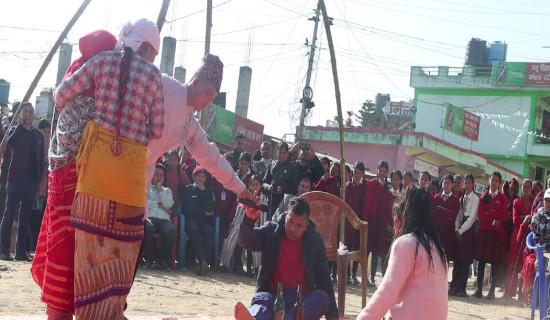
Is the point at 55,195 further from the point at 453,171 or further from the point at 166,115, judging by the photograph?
the point at 453,171

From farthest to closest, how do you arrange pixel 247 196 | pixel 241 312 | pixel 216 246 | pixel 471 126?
pixel 471 126
pixel 216 246
pixel 241 312
pixel 247 196

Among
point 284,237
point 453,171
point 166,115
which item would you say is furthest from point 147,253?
point 453,171

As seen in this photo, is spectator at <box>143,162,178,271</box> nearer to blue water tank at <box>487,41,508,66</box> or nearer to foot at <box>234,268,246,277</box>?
foot at <box>234,268,246,277</box>

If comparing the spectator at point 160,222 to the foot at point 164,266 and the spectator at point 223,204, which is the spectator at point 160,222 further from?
the spectator at point 223,204

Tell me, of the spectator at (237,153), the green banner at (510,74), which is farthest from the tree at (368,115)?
the spectator at (237,153)

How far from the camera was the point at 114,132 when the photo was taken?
3746 millimetres

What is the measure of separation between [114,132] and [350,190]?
794 cm

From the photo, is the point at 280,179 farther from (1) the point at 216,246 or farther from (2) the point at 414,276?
(2) the point at 414,276

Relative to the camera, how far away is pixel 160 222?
Answer: 1050cm

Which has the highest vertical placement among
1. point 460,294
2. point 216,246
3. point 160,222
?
point 160,222

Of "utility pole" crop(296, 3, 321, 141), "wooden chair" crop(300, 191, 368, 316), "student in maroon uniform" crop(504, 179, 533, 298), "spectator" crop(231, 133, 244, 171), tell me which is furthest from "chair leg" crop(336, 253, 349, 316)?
"utility pole" crop(296, 3, 321, 141)

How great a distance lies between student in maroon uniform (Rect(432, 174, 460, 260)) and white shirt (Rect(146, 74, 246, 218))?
7.13 metres

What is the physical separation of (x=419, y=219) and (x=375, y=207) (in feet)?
24.0

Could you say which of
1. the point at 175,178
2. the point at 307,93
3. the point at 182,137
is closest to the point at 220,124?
the point at 307,93
